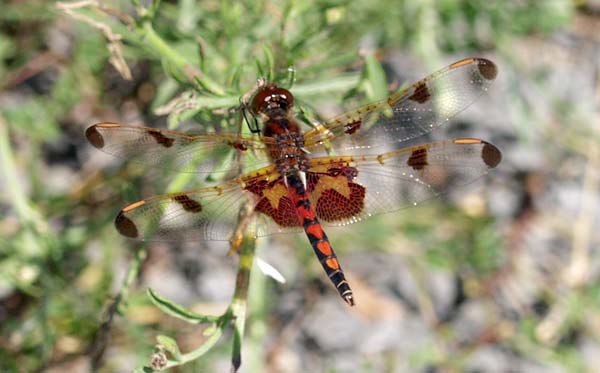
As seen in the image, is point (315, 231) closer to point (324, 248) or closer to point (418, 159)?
point (324, 248)

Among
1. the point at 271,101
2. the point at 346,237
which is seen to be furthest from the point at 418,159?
the point at 346,237

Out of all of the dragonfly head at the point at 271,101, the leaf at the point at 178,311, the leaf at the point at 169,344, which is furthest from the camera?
the dragonfly head at the point at 271,101

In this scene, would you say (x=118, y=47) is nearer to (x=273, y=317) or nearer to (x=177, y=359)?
(x=177, y=359)

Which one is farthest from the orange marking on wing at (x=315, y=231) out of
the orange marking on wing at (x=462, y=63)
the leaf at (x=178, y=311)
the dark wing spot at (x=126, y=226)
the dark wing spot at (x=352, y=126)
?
the orange marking on wing at (x=462, y=63)

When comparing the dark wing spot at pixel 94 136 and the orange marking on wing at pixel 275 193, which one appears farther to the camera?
the orange marking on wing at pixel 275 193

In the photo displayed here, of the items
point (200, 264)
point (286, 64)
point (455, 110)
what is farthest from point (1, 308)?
point (455, 110)

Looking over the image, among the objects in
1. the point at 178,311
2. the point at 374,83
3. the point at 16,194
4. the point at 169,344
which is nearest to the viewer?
the point at 169,344

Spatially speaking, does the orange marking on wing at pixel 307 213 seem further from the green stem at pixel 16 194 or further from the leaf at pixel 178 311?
the green stem at pixel 16 194
